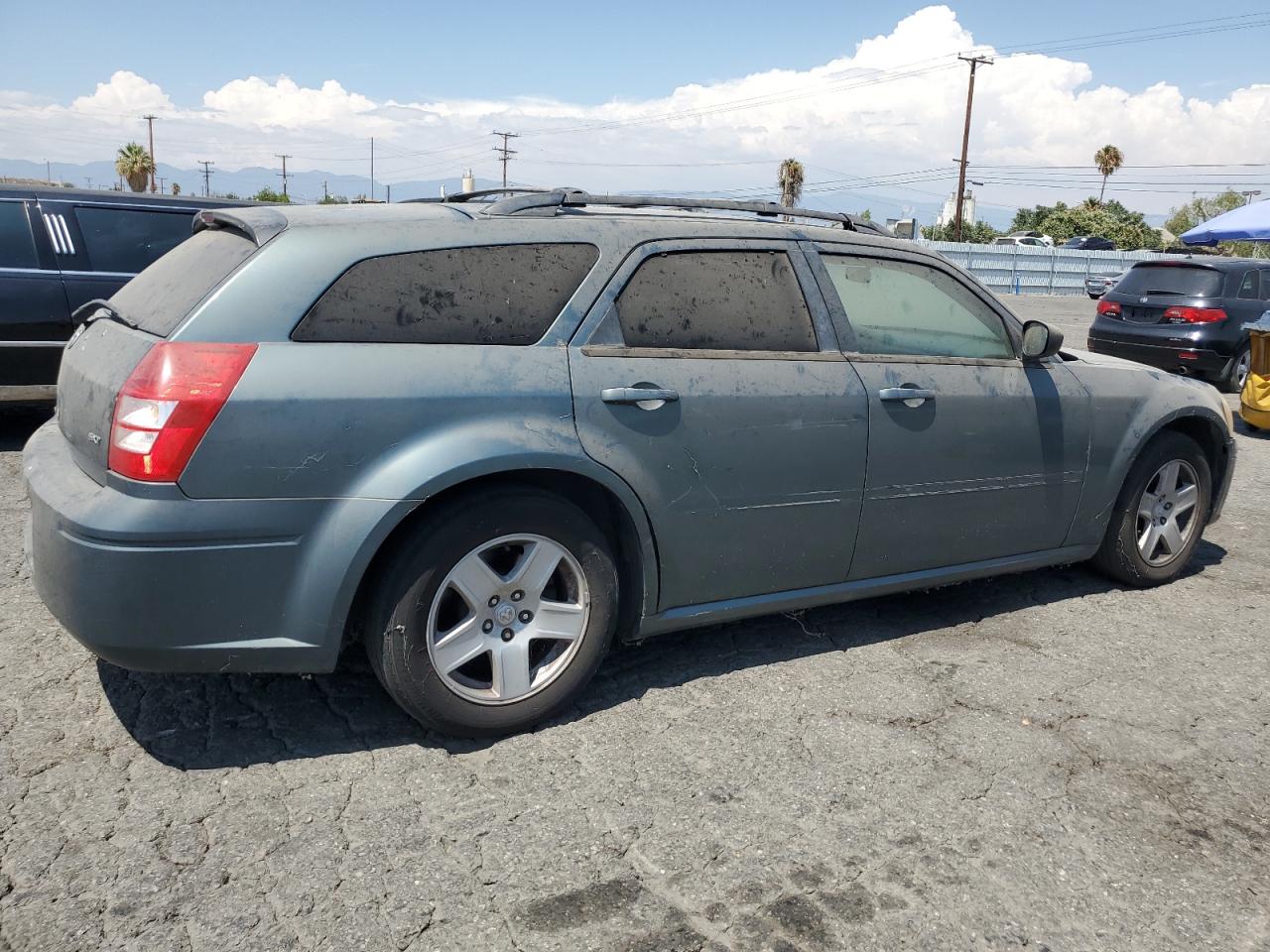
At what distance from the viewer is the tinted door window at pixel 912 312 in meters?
4.07

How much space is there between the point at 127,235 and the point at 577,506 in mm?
5477

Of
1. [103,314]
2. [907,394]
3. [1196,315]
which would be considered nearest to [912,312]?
[907,394]

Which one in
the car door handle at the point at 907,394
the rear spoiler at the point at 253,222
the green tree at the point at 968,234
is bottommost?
the car door handle at the point at 907,394

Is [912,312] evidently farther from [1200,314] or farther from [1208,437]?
[1200,314]

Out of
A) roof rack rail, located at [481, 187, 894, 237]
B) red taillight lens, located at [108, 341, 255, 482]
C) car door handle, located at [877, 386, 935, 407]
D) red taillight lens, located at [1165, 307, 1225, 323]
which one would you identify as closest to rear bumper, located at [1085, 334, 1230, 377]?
red taillight lens, located at [1165, 307, 1225, 323]

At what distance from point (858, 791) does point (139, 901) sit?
6.39 ft

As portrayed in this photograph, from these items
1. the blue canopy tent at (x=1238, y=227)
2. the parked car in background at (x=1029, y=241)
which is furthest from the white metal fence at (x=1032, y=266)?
the blue canopy tent at (x=1238, y=227)

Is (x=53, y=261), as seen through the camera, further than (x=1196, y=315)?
No

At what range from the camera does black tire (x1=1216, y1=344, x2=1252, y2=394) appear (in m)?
12.0

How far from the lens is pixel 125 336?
3.21m

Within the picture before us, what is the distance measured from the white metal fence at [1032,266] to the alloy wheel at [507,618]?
1288 inches

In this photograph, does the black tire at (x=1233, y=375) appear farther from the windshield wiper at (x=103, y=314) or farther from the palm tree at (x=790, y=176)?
the palm tree at (x=790, y=176)

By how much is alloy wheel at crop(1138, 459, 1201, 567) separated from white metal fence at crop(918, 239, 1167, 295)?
3016cm

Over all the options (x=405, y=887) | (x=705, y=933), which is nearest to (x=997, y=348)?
(x=705, y=933)
